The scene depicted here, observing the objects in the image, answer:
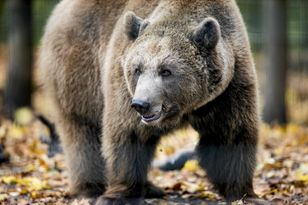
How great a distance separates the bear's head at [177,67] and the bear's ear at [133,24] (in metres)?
0.10

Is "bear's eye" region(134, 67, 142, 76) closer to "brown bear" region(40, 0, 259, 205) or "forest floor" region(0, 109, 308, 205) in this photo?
"brown bear" region(40, 0, 259, 205)

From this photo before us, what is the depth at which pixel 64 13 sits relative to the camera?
25.1 ft

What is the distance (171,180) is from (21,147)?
7.80 ft

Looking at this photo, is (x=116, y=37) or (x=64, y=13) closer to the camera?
(x=116, y=37)

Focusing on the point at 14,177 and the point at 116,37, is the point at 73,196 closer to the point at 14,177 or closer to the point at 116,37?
the point at 14,177

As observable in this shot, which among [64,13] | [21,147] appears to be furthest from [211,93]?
[21,147]

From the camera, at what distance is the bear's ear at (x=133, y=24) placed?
6.20m

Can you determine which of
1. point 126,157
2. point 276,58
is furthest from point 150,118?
point 276,58

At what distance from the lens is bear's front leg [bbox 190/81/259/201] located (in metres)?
6.29

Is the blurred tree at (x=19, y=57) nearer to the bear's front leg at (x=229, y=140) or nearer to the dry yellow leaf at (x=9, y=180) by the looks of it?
the dry yellow leaf at (x=9, y=180)

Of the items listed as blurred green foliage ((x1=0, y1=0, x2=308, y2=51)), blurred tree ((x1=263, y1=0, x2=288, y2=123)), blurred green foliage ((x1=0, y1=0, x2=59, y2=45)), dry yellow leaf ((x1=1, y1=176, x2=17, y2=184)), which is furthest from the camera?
blurred green foliage ((x1=0, y1=0, x2=59, y2=45))

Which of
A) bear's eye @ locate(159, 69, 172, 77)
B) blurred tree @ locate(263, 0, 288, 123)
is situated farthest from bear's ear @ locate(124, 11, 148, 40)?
blurred tree @ locate(263, 0, 288, 123)

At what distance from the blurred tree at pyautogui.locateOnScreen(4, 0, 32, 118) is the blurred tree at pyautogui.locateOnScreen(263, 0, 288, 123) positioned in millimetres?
4342

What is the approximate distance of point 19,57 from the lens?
1327 centimetres
